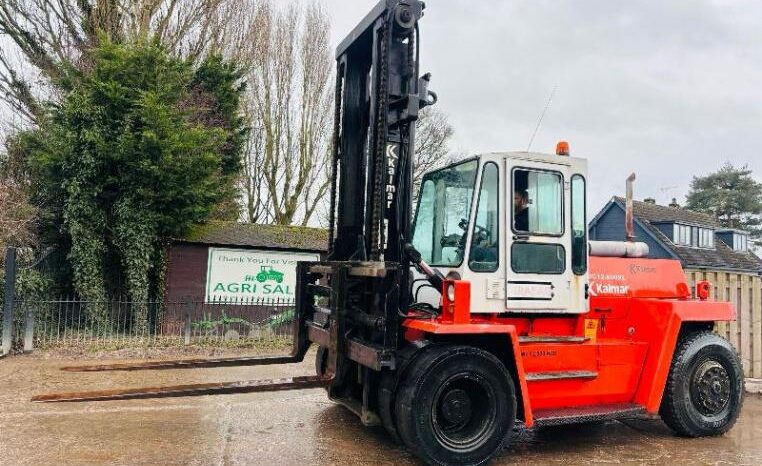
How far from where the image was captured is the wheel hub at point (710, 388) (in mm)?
6379

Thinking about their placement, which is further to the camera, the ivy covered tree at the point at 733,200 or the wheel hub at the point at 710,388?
the ivy covered tree at the point at 733,200

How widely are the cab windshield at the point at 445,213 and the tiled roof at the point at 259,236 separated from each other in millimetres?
8040

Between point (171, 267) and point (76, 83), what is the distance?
182 inches

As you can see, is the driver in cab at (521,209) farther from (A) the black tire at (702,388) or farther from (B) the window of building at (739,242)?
(B) the window of building at (739,242)

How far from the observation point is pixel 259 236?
1405 centimetres

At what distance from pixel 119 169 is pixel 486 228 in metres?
9.85

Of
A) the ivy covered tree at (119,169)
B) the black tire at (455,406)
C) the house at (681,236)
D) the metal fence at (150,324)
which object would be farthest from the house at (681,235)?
the black tire at (455,406)

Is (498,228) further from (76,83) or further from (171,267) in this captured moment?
(76,83)

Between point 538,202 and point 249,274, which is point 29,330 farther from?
point 538,202

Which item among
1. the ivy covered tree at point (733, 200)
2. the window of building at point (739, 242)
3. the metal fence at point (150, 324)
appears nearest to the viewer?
the metal fence at point (150, 324)

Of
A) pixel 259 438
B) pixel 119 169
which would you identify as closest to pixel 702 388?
pixel 259 438

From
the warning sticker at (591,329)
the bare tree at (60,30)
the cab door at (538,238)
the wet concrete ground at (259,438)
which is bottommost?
the wet concrete ground at (259,438)

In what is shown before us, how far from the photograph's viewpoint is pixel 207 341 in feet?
39.2

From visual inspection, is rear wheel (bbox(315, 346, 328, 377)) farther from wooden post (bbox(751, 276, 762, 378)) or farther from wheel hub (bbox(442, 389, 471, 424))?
wooden post (bbox(751, 276, 762, 378))
